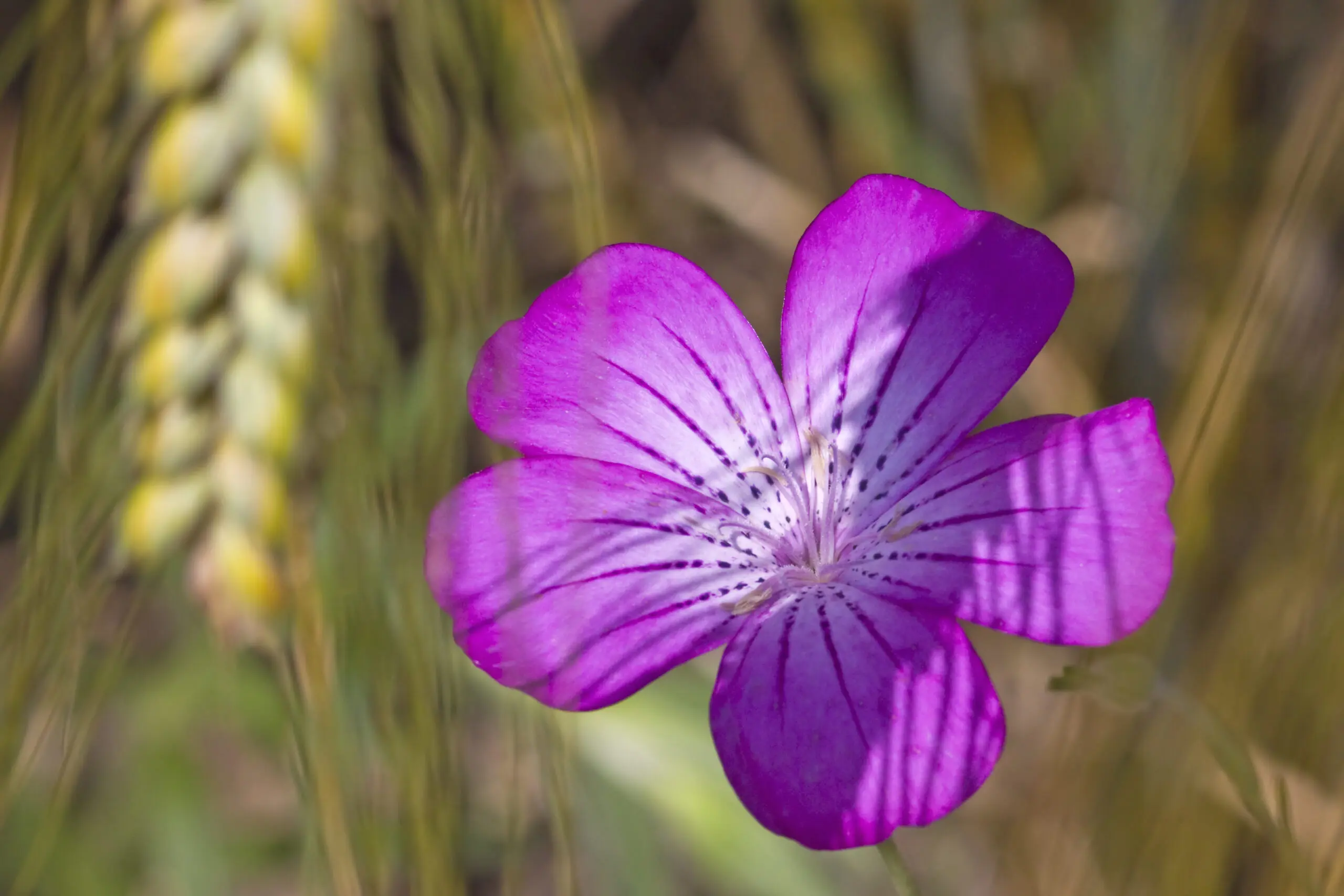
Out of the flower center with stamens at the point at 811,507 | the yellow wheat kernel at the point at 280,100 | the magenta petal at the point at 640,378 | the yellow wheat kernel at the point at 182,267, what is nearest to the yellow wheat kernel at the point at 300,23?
the yellow wheat kernel at the point at 280,100

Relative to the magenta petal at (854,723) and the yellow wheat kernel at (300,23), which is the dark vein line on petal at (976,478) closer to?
the magenta petal at (854,723)

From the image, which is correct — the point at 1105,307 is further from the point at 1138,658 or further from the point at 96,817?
the point at 96,817

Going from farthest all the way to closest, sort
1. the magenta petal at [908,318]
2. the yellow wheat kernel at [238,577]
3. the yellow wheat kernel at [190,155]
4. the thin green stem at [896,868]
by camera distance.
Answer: the yellow wheat kernel at [238,577]
the yellow wheat kernel at [190,155]
the magenta petal at [908,318]
the thin green stem at [896,868]

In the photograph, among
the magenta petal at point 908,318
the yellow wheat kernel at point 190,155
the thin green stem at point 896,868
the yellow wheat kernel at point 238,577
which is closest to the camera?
the thin green stem at point 896,868

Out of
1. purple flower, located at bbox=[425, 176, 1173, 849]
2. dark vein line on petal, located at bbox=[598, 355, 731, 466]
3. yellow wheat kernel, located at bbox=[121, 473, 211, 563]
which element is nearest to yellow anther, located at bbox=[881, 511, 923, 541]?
purple flower, located at bbox=[425, 176, 1173, 849]

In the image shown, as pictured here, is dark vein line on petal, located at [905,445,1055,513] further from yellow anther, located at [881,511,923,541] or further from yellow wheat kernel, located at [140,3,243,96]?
yellow wheat kernel, located at [140,3,243,96]

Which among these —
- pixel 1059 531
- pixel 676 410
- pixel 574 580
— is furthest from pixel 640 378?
pixel 1059 531
